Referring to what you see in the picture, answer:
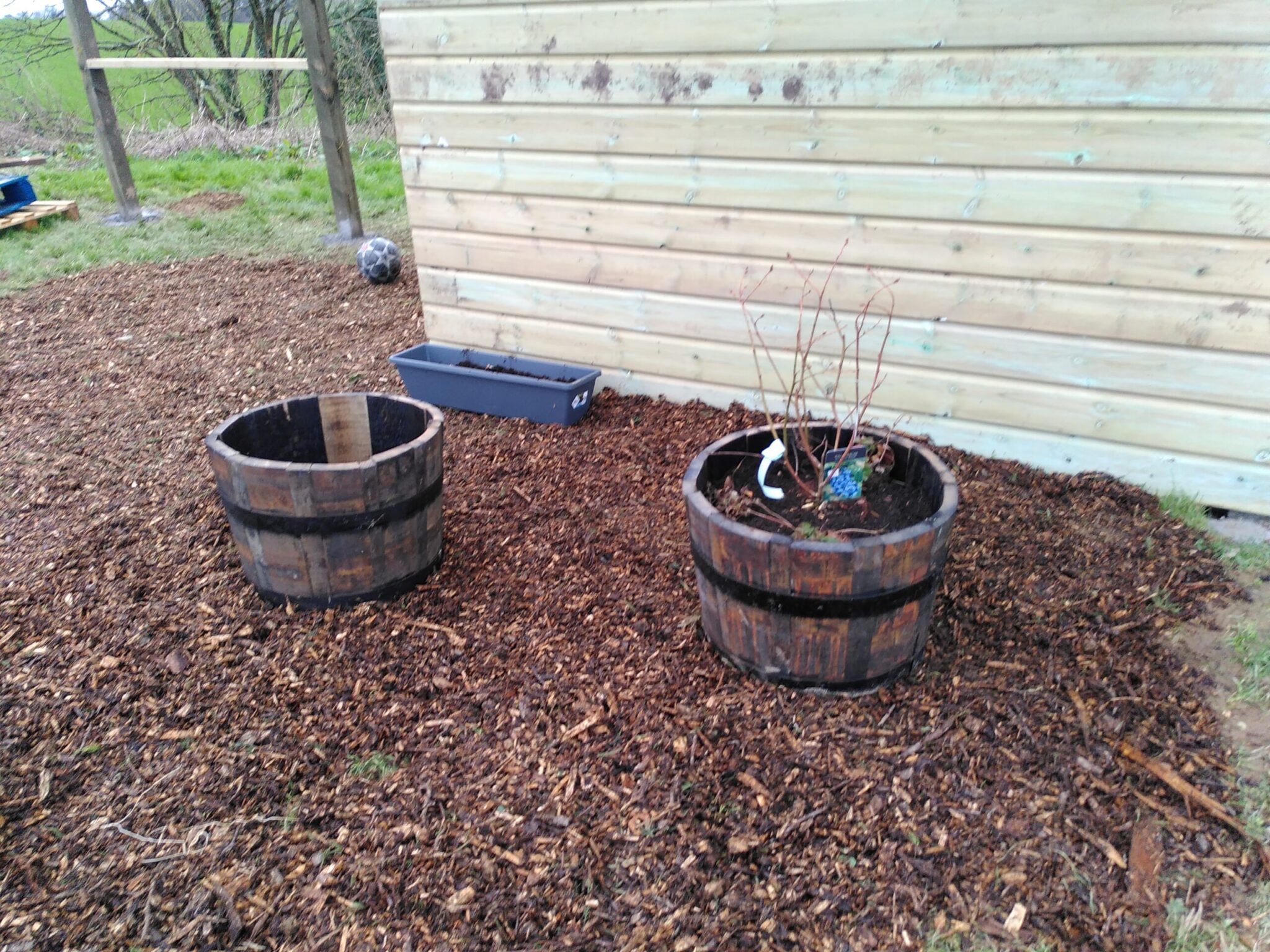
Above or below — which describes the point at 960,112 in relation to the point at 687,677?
above

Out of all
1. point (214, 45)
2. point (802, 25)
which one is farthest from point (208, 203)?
point (214, 45)

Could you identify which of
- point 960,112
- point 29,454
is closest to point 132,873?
point 29,454

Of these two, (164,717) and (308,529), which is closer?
(164,717)

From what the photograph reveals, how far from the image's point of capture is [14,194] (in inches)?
303

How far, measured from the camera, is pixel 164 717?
2496 millimetres

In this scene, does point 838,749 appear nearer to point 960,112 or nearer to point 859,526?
point 859,526

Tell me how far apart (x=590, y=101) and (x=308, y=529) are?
236 cm

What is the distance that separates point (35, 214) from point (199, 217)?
1351mm

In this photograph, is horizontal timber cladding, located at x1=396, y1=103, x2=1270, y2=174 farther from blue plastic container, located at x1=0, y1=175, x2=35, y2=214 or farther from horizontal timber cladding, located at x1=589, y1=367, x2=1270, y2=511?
blue plastic container, located at x1=0, y1=175, x2=35, y2=214

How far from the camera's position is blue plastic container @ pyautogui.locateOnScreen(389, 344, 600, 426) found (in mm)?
4160

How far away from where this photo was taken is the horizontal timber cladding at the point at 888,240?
3.08 m

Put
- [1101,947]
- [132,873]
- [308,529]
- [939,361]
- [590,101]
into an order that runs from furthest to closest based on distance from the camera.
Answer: [590,101]
[939,361]
[308,529]
[132,873]
[1101,947]

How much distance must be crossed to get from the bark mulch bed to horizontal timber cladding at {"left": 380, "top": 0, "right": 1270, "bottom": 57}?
1635 millimetres

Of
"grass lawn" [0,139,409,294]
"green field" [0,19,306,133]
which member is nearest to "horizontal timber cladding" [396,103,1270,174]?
"grass lawn" [0,139,409,294]
